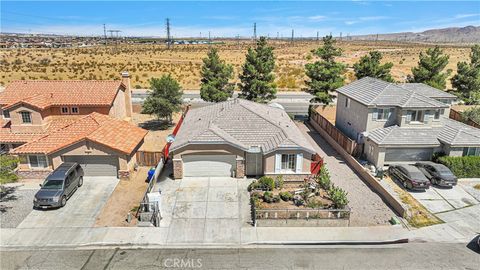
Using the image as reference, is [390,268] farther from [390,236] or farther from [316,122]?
[316,122]

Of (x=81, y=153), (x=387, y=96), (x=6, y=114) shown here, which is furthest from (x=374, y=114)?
(x=6, y=114)

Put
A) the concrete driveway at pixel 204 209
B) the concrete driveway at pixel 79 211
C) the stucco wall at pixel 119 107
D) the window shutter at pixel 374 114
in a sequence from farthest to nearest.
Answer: the stucco wall at pixel 119 107, the window shutter at pixel 374 114, the concrete driveway at pixel 79 211, the concrete driveway at pixel 204 209

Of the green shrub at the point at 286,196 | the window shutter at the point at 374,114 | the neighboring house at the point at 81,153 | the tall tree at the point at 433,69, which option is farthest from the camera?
the tall tree at the point at 433,69

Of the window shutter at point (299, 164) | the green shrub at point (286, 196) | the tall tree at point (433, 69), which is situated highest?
the tall tree at point (433, 69)

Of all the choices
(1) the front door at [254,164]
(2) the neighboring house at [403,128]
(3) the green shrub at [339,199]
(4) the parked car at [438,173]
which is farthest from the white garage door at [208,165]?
(4) the parked car at [438,173]

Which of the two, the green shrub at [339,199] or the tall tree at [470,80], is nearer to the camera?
the green shrub at [339,199]

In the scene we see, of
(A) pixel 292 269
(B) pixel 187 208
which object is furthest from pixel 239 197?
(A) pixel 292 269

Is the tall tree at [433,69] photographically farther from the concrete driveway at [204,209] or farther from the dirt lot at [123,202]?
the dirt lot at [123,202]

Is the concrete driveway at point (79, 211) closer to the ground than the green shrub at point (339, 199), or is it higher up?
closer to the ground
